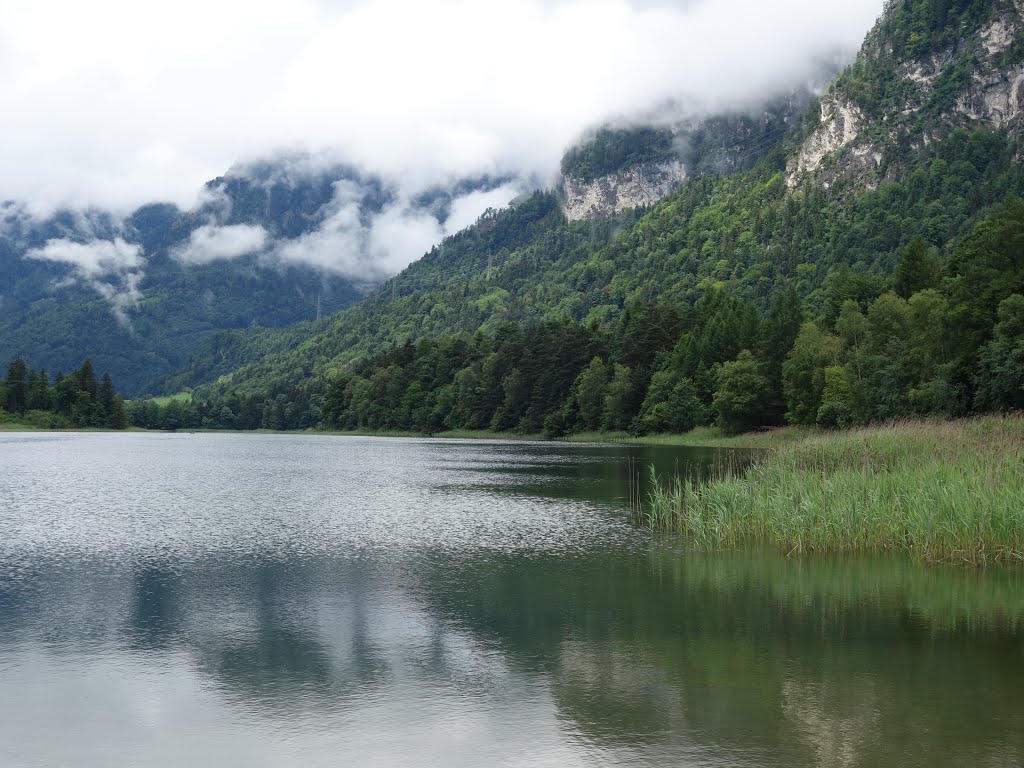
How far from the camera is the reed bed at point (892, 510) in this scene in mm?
32531

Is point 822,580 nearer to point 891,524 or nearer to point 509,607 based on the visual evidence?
point 891,524

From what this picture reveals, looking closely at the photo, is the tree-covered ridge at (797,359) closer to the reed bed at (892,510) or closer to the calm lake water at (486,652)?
the reed bed at (892,510)

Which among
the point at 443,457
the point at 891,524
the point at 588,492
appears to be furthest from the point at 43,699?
the point at 443,457

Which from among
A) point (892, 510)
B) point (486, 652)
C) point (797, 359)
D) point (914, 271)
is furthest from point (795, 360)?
point (486, 652)

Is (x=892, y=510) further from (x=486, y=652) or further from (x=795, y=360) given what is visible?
(x=795, y=360)

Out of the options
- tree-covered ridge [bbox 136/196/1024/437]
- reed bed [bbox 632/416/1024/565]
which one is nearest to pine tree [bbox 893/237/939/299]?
tree-covered ridge [bbox 136/196/1024/437]

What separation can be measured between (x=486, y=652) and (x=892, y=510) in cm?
2044

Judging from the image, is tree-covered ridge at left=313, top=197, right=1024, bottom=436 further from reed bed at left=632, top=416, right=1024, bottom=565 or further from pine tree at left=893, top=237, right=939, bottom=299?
reed bed at left=632, top=416, right=1024, bottom=565

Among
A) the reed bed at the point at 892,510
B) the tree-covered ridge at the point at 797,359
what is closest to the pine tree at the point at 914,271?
the tree-covered ridge at the point at 797,359

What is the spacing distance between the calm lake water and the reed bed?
1.51 meters

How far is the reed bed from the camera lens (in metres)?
32.5

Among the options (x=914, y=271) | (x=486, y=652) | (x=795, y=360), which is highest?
(x=914, y=271)

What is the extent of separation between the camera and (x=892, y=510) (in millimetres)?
35406

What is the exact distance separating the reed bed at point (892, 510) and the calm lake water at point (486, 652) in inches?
59.5
